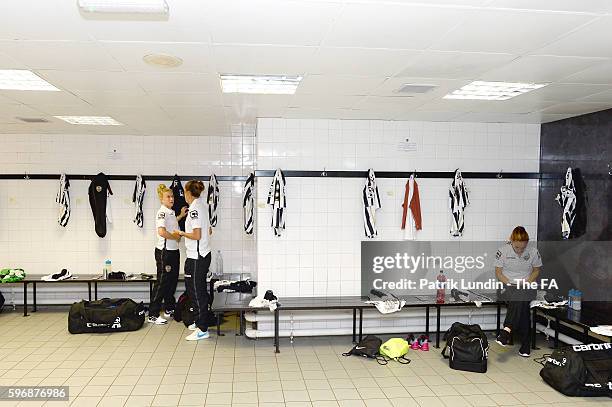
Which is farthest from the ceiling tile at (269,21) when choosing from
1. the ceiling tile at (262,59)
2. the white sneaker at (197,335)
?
the white sneaker at (197,335)

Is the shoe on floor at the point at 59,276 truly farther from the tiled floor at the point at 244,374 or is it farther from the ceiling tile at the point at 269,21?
the ceiling tile at the point at 269,21

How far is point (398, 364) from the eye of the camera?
4.71 meters

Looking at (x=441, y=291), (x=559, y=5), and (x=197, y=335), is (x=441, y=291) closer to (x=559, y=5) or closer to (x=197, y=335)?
(x=197, y=335)

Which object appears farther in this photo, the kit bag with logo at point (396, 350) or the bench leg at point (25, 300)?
the bench leg at point (25, 300)

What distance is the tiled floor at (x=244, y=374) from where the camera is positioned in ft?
12.6

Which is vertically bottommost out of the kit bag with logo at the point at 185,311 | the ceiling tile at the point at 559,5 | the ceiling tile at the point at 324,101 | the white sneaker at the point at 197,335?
the white sneaker at the point at 197,335

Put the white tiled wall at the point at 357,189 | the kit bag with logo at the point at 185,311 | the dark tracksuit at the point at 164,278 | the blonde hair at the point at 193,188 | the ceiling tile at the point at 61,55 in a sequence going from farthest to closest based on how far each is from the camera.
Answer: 1. the dark tracksuit at the point at 164,278
2. the kit bag with logo at the point at 185,311
3. the white tiled wall at the point at 357,189
4. the blonde hair at the point at 193,188
5. the ceiling tile at the point at 61,55

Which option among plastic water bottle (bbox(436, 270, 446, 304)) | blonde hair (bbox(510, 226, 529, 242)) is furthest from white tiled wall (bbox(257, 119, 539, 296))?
blonde hair (bbox(510, 226, 529, 242))

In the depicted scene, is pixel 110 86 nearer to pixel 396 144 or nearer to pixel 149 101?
pixel 149 101

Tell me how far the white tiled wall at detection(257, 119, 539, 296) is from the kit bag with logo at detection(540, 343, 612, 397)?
2.01m

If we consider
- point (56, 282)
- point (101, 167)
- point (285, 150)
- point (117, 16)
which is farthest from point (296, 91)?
point (56, 282)

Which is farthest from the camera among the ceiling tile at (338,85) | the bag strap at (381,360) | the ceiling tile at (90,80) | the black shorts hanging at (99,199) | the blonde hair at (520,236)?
the black shorts hanging at (99,199)

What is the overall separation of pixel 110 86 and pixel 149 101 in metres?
0.64

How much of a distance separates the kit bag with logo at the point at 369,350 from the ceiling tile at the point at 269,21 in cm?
334
